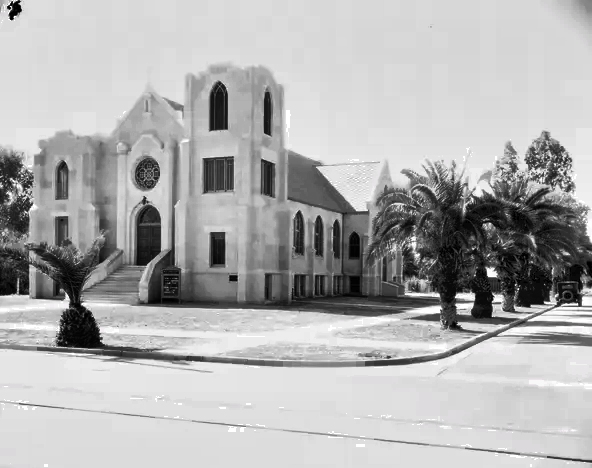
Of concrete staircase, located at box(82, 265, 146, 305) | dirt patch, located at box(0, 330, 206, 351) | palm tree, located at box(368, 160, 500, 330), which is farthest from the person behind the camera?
concrete staircase, located at box(82, 265, 146, 305)

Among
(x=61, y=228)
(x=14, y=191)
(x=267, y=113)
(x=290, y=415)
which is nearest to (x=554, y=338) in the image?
(x=290, y=415)

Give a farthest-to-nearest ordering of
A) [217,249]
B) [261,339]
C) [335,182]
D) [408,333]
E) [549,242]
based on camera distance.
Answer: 1. [335,182]
2. [217,249]
3. [549,242]
4. [408,333]
5. [261,339]

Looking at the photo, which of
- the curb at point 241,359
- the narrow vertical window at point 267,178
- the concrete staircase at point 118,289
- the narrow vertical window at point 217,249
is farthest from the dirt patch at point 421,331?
the concrete staircase at point 118,289

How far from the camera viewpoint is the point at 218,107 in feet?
126

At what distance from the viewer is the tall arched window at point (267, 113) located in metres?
38.8

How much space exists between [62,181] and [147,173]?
5.56 m

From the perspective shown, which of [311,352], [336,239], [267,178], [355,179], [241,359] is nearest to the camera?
[241,359]

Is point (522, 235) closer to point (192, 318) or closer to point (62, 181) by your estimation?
point (192, 318)

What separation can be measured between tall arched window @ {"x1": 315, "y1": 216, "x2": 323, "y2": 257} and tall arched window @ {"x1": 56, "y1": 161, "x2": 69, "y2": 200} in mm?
15338

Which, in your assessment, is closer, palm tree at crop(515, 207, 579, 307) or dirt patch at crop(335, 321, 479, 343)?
dirt patch at crop(335, 321, 479, 343)

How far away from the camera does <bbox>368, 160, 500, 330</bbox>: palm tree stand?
22422mm

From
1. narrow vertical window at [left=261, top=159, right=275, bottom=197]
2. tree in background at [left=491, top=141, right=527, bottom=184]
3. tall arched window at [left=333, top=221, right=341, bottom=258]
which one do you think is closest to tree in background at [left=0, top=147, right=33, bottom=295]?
tall arched window at [left=333, top=221, right=341, bottom=258]

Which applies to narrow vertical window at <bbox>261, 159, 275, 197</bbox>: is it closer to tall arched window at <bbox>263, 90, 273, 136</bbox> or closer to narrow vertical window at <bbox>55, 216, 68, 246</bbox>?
tall arched window at <bbox>263, 90, 273, 136</bbox>

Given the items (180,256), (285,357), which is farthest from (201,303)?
(285,357)
